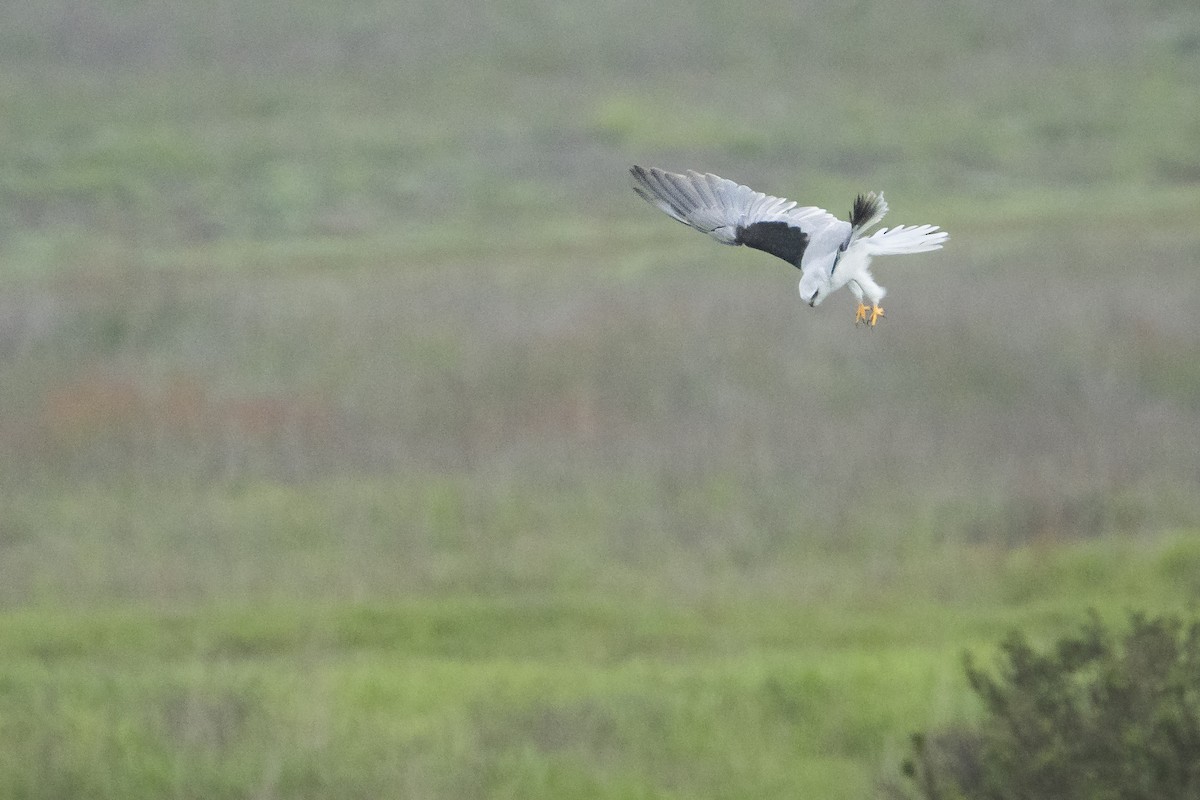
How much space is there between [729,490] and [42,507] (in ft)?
Result: 19.5

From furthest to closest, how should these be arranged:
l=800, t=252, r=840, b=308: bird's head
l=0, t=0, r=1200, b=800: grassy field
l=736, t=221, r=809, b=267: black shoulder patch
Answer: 1. l=0, t=0, r=1200, b=800: grassy field
2. l=736, t=221, r=809, b=267: black shoulder patch
3. l=800, t=252, r=840, b=308: bird's head

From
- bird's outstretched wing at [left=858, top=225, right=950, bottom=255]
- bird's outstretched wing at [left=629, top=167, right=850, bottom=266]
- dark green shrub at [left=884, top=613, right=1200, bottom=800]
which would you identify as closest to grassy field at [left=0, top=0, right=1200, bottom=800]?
dark green shrub at [left=884, top=613, right=1200, bottom=800]

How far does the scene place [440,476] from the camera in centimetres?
1733

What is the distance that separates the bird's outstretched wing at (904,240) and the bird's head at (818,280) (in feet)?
0.25

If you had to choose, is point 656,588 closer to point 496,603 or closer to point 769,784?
point 496,603

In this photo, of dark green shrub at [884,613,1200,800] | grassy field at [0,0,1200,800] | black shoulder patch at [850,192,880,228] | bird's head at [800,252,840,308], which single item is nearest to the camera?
bird's head at [800,252,840,308]

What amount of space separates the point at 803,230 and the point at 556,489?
45.3 feet

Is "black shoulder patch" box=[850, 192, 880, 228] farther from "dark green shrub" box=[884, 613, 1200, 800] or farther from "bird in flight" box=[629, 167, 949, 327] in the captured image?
"dark green shrub" box=[884, 613, 1200, 800]

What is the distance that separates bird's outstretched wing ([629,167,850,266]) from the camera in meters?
3.08

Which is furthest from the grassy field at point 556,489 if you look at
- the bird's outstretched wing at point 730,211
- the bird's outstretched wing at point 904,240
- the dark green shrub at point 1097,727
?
the bird's outstretched wing at point 904,240

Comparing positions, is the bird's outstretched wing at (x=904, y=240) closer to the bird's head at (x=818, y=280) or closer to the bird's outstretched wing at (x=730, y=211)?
the bird's head at (x=818, y=280)

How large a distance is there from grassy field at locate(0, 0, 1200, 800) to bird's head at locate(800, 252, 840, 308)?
7.14 m

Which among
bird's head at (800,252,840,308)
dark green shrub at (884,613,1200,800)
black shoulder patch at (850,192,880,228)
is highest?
black shoulder patch at (850,192,880,228)

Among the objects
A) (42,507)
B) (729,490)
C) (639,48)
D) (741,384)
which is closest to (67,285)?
(42,507)
